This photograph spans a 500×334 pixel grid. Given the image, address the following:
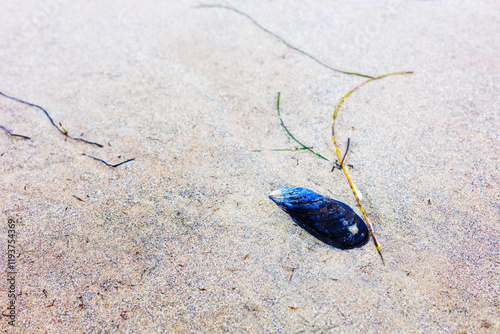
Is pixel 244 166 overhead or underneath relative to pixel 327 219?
underneath

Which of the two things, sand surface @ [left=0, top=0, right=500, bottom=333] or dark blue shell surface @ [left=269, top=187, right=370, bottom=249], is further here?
dark blue shell surface @ [left=269, top=187, right=370, bottom=249]

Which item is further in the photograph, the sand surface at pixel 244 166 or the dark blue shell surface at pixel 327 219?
the dark blue shell surface at pixel 327 219

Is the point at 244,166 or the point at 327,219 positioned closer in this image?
the point at 327,219

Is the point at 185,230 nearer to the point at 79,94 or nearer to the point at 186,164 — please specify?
the point at 186,164
